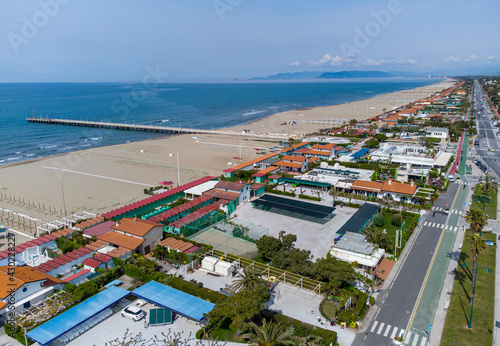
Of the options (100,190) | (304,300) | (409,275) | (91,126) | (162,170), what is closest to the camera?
(304,300)

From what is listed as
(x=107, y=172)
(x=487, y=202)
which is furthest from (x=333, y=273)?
(x=107, y=172)

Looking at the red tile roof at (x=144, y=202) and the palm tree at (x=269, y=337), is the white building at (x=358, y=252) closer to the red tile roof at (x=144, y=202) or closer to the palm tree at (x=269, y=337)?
the palm tree at (x=269, y=337)

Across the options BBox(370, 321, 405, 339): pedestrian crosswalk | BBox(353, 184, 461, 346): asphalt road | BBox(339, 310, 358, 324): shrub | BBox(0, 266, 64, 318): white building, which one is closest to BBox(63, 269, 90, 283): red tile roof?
BBox(0, 266, 64, 318): white building

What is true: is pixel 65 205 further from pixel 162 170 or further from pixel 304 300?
pixel 304 300

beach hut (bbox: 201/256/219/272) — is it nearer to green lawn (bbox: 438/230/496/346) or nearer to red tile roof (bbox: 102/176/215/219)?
red tile roof (bbox: 102/176/215/219)

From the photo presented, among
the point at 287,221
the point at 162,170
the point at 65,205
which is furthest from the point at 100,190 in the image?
the point at 287,221

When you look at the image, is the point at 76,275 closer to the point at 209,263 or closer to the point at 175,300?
the point at 175,300
